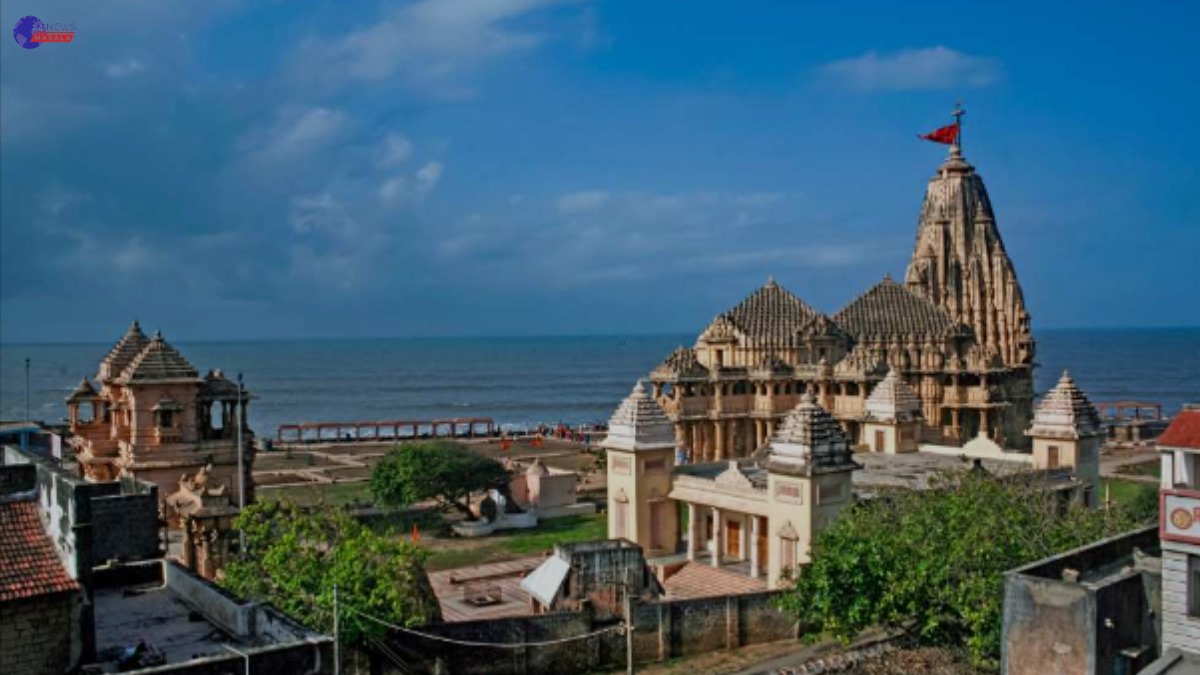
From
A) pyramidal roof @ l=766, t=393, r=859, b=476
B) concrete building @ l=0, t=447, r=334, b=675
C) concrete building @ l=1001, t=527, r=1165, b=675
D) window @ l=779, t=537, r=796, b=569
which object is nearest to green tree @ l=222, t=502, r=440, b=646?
concrete building @ l=0, t=447, r=334, b=675

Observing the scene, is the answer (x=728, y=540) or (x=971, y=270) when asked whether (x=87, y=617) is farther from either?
(x=971, y=270)

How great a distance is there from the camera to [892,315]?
63.8 metres

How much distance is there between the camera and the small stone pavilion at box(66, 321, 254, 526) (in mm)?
35781

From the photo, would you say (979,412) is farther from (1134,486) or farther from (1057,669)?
(1057,669)

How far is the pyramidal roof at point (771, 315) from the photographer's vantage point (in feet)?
197

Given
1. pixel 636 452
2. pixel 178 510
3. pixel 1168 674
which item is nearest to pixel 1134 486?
pixel 636 452

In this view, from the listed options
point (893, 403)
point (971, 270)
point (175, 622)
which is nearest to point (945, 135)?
point (971, 270)

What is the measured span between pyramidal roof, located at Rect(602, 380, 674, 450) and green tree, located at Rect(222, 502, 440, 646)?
1180 centimetres

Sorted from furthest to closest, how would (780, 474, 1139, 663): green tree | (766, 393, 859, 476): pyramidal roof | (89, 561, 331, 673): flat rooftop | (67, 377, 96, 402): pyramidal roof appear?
1. (67, 377, 96, 402): pyramidal roof
2. (766, 393, 859, 476): pyramidal roof
3. (780, 474, 1139, 663): green tree
4. (89, 561, 331, 673): flat rooftop

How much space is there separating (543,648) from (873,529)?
8.39 metres

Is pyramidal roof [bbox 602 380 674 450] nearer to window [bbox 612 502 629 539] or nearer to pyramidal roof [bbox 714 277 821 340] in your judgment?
window [bbox 612 502 629 539]

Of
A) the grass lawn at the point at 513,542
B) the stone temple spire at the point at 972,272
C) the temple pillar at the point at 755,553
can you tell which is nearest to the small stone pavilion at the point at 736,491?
the temple pillar at the point at 755,553

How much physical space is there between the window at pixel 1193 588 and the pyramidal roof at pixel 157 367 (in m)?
29.5

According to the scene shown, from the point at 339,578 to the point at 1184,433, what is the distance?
17.3 metres
